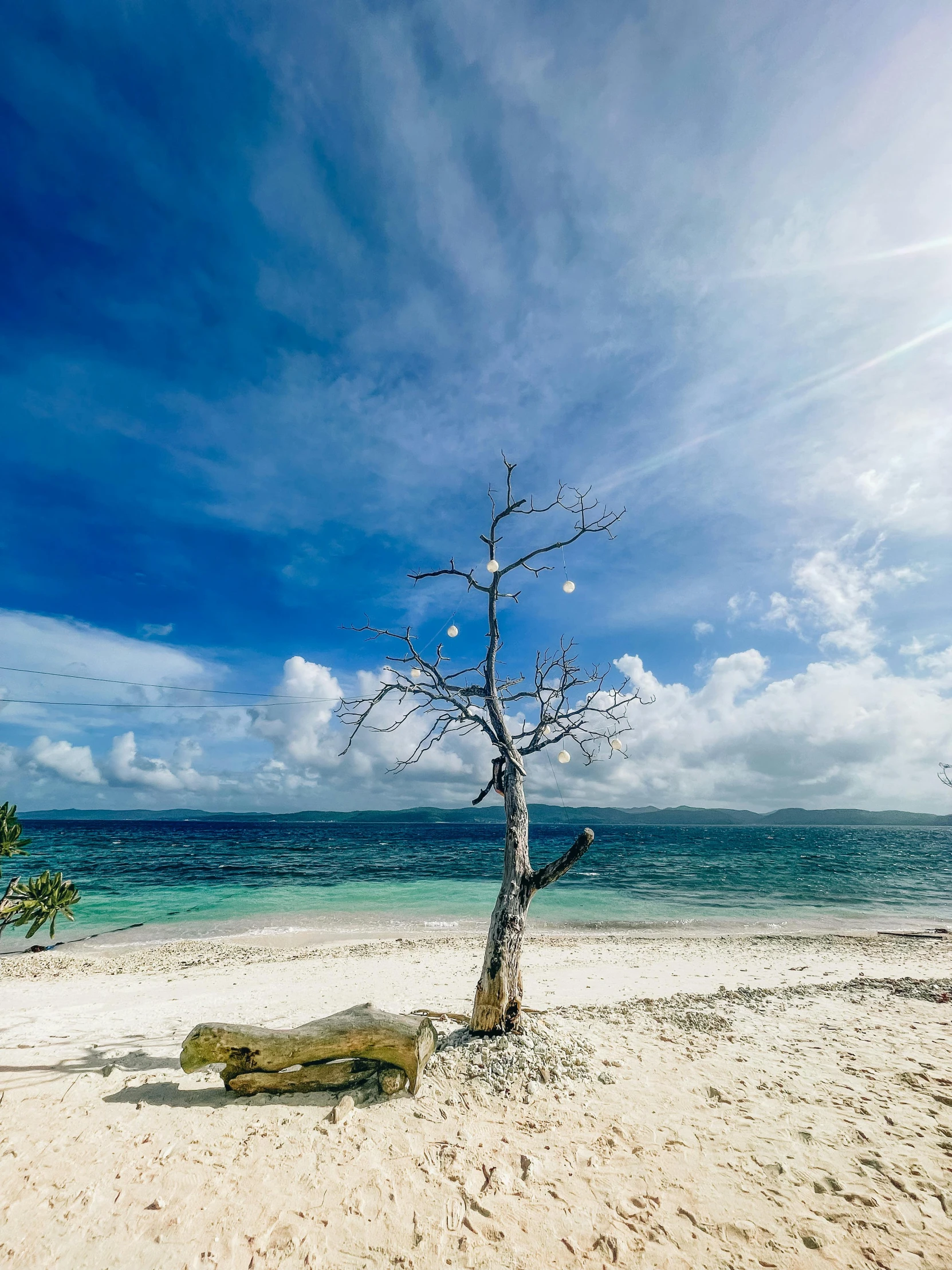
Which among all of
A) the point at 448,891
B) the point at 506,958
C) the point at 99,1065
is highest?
the point at 506,958

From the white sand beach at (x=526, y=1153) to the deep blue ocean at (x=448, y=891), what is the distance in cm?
1476

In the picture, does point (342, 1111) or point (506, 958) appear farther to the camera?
point (506, 958)

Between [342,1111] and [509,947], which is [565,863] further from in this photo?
[342,1111]

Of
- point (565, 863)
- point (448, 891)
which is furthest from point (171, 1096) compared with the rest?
point (448, 891)

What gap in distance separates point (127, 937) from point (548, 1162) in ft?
70.6

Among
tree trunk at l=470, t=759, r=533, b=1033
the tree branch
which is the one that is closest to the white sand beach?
tree trunk at l=470, t=759, r=533, b=1033

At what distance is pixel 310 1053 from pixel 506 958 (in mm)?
2289

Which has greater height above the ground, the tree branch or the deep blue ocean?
the tree branch

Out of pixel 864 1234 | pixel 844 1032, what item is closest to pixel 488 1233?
pixel 864 1234

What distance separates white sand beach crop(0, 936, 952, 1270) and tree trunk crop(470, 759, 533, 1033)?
1.00ft

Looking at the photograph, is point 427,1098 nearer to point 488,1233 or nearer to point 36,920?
point 488,1233

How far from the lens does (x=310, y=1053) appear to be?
541cm

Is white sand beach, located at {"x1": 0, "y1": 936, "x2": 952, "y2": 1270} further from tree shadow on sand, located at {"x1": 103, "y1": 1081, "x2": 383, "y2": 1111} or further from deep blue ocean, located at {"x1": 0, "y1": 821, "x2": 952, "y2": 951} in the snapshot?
deep blue ocean, located at {"x1": 0, "y1": 821, "x2": 952, "y2": 951}

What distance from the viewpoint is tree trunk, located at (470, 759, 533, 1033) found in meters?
6.38
